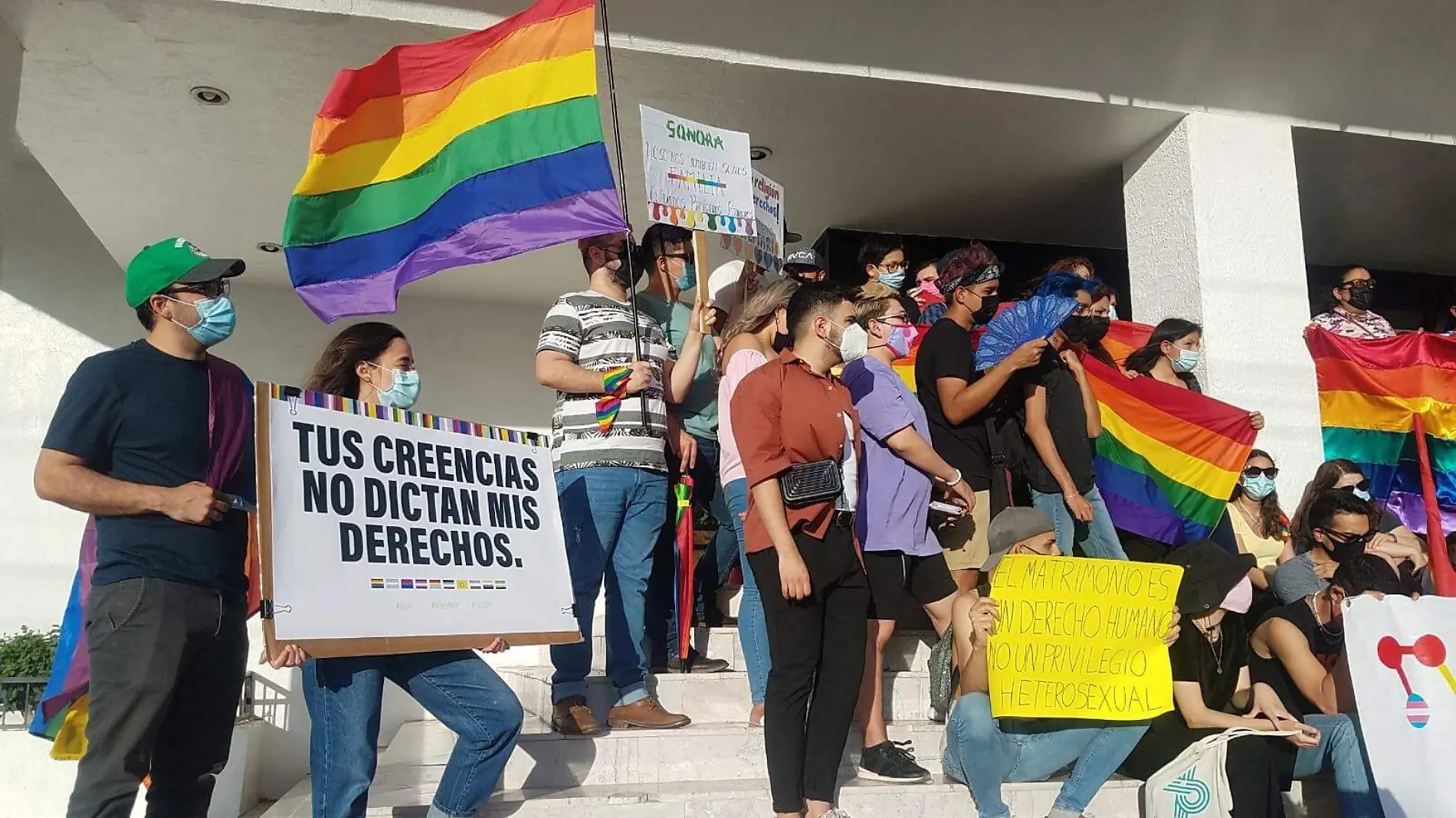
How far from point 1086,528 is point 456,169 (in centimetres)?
304

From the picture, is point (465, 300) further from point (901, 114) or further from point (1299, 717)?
point (1299, 717)

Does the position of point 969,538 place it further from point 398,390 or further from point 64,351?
point 64,351

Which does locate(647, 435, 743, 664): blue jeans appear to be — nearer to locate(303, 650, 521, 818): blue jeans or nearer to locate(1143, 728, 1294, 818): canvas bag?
locate(303, 650, 521, 818): blue jeans

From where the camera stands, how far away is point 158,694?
8.68ft

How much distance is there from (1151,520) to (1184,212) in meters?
1.99

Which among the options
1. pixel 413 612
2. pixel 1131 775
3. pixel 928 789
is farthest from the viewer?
pixel 1131 775

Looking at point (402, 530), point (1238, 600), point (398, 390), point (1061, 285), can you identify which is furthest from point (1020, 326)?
point (402, 530)

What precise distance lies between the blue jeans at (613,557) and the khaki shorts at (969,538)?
117cm

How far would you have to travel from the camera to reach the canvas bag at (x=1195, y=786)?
138 inches

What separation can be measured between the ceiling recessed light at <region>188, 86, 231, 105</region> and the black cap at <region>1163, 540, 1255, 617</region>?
501cm

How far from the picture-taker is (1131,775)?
13.3 feet

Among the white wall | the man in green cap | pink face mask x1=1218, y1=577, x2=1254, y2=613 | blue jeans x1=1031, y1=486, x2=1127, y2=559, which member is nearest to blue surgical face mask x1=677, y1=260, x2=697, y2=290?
blue jeans x1=1031, y1=486, x2=1127, y2=559

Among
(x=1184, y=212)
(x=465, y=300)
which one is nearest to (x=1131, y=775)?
(x=1184, y=212)

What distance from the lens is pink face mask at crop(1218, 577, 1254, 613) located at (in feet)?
13.8
